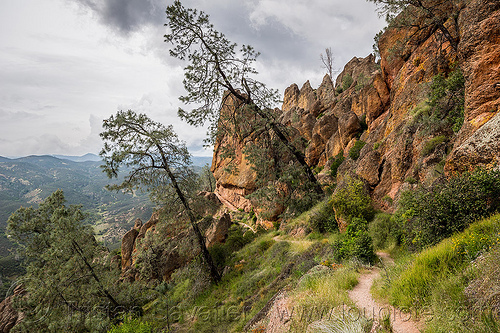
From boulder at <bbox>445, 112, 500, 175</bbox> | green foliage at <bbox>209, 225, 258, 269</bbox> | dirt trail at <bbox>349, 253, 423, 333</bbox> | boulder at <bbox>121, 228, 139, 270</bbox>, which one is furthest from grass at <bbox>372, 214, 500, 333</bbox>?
boulder at <bbox>121, 228, 139, 270</bbox>

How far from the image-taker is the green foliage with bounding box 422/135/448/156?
854 centimetres

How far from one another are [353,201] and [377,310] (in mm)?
6922

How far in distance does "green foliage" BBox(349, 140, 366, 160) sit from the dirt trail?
1503 cm

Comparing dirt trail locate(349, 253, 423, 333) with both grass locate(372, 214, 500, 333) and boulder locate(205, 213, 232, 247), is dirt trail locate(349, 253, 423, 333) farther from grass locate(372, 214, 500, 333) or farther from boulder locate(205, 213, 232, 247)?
boulder locate(205, 213, 232, 247)

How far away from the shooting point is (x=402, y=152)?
33.8ft

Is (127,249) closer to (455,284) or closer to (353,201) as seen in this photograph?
(353,201)

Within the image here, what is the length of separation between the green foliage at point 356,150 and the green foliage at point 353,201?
861 cm

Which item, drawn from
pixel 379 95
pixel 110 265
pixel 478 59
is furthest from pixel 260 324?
pixel 379 95

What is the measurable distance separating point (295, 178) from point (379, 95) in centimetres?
1526

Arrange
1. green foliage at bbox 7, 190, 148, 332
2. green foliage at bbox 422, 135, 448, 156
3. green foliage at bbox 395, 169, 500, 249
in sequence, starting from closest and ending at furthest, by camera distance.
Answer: green foliage at bbox 395, 169, 500, 249 → green foliage at bbox 422, 135, 448, 156 → green foliage at bbox 7, 190, 148, 332

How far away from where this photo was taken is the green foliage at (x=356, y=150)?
18.9 metres

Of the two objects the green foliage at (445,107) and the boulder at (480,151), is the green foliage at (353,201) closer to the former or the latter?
the green foliage at (445,107)

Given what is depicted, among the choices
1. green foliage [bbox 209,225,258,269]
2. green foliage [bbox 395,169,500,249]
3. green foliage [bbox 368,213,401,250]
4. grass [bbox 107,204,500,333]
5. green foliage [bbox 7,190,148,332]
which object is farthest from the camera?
green foliage [bbox 209,225,258,269]

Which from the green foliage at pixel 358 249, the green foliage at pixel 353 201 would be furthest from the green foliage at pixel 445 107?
the green foliage at pixel 358 249
